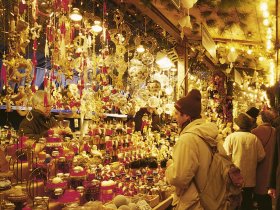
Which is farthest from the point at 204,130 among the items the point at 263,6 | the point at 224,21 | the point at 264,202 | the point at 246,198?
the point at 224,21

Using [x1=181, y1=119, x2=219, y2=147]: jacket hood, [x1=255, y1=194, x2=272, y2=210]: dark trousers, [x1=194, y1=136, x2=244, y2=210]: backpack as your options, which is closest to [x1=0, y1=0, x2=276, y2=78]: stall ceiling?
[x1=181, y1=119, x2=219, y2=147]: jacket hood

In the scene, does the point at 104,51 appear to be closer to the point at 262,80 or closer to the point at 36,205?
the point at 36,205

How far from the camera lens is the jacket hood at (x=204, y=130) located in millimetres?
2633

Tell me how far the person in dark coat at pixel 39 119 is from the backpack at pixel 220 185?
1.65m

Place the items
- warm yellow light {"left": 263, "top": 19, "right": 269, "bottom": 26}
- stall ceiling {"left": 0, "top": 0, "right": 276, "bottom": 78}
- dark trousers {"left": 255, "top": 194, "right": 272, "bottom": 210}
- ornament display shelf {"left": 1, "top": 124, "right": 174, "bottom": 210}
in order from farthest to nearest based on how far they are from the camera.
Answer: warm yellow light {"left": 263, "top": 19, "right": 269, "bottom": 26} → dark trousers {"left": 255, "top": 194, "right": 272, "bottom": 210} → stall ceiling {"left": 0, "top": 0, "right": 276, "bottom": 78} → ornament display shelf {"left": 1, "top": 124, "right": 174, "bottom": 210}

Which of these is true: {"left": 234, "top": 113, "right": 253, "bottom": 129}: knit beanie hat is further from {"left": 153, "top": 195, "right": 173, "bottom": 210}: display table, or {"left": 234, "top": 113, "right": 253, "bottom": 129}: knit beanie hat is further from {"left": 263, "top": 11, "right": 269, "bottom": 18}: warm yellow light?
{"left": 153, "top": 195, "right": 173, "bottom": 210}: display table

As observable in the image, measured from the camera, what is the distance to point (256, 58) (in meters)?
8.84

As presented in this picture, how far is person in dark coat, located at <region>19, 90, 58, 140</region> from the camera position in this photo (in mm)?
3564

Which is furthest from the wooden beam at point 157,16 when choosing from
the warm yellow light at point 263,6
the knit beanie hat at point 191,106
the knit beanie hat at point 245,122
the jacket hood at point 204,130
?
the jacket hood at point 204,130

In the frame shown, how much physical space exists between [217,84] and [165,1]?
5.65 meters

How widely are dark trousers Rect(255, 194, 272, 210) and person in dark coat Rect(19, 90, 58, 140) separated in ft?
9.46

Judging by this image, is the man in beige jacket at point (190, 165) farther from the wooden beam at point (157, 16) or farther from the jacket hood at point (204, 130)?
the wooden beam at point (157, 16)

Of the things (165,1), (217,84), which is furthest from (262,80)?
A: (165,1)

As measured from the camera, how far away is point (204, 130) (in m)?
2.65
